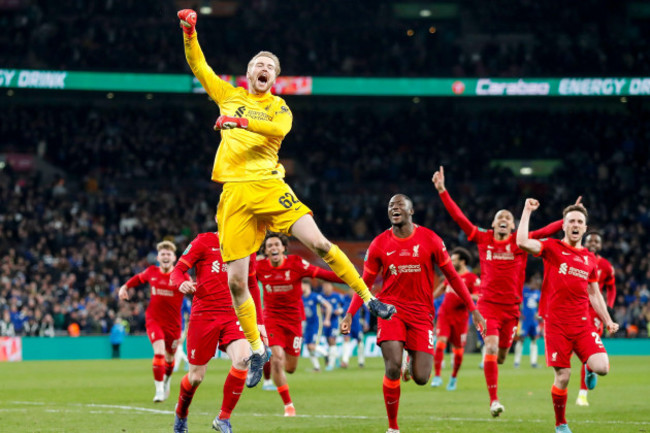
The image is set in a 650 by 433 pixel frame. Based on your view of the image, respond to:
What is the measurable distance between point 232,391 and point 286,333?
4.79 meters

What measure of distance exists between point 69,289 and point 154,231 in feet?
19.1

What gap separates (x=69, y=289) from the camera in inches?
1410

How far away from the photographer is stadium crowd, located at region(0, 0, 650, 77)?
1762 inches

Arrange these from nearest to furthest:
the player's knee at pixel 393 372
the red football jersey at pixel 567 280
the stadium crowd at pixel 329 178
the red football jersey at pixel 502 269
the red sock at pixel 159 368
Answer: the player's knee at pixel 393 372 → the red football jersey at pixel 567 280 → the red football jersey at pixel 502 269 → the red sock at pixel 159 368 → the stadium crowd at pixel 329 178

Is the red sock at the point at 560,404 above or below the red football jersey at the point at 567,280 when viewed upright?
below

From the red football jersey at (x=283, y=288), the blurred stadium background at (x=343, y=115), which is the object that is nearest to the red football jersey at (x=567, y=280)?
the red football jersey at (x=283, y=288)

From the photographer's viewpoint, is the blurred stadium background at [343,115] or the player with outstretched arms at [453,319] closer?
the player with outstretched arms at [453,319]

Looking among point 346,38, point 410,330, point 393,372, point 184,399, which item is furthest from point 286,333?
point 346,38

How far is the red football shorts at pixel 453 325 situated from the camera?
20797 millimetres

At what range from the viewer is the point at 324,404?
16641 millimetres

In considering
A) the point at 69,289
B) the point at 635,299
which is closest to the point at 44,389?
the point at 69,289

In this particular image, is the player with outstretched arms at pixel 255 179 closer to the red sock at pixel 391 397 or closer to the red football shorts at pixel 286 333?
the red sock at pixel 391 397

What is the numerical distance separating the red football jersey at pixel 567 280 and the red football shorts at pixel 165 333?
740 cm

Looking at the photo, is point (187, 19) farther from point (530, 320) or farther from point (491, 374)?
point (530, 320)
